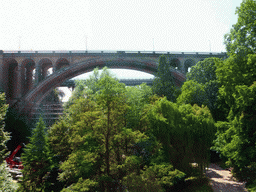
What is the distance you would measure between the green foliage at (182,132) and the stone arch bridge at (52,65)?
25672 millimetres

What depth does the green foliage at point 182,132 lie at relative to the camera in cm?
1486

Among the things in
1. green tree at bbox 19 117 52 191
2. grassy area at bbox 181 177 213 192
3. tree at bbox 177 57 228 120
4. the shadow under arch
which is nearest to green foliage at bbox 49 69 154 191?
green tree at bbox 19 117 52 191

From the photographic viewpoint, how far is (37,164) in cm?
1603

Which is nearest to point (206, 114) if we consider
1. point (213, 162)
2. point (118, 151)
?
point (118, 151)

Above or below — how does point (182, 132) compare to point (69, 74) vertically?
below

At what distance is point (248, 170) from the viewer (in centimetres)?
1421

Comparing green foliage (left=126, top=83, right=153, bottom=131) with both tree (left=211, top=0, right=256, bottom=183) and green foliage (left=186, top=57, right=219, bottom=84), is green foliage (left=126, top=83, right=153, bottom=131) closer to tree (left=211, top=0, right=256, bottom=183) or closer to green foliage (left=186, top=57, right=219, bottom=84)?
tree (left=211, top=0, right=256, bottom=183)

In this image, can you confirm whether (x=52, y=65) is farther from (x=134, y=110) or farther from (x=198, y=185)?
(x=198, y=185)

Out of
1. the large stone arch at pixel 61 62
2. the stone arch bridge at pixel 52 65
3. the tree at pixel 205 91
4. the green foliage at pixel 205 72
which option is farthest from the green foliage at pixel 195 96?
the large stone arch at pixel 61 62

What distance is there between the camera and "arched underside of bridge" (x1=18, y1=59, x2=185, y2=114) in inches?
1471

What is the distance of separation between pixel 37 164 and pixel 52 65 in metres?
28.0

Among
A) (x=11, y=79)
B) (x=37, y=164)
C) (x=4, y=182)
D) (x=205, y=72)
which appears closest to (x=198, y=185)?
(x=37, y=164)

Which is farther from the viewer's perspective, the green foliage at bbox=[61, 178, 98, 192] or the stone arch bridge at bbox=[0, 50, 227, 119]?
the stone arch bridge at bbox=[0, 50, 227, 119]

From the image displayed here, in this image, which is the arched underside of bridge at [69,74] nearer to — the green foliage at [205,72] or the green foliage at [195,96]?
the green foliage at [205,72]
